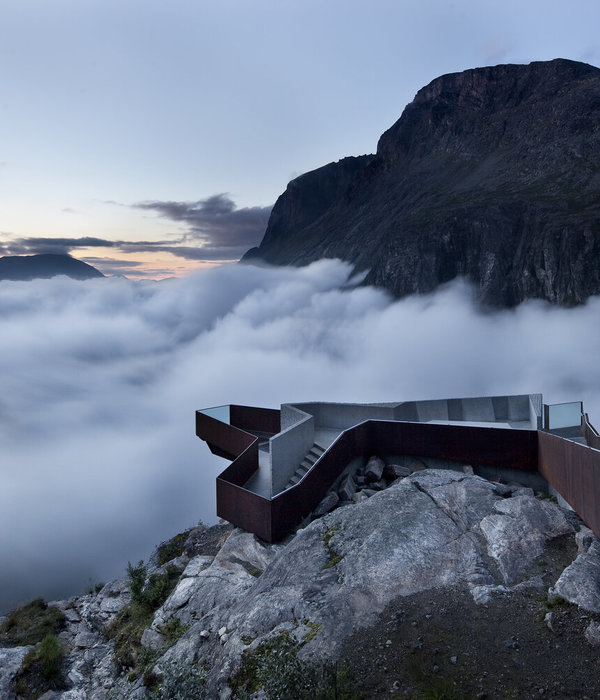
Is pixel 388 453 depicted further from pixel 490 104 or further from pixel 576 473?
pixel 490 104

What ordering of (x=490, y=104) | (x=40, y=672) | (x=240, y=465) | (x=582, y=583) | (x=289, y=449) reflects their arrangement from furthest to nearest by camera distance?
(x=490, y=104), (x=240, y=465), (x=289, y=449), (x=40, y=672), (x=582, y=583)

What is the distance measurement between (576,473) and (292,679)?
7.66 meters

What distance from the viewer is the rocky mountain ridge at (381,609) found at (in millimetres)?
7066

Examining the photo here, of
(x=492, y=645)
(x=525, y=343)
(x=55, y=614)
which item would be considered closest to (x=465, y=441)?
(x=492, y=645)

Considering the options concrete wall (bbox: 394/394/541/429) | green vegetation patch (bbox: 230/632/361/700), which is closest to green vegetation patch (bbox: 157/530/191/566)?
concrete wall (bbox: 394/394/541/429)

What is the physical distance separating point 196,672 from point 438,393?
174 m

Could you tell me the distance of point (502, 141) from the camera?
149 meters

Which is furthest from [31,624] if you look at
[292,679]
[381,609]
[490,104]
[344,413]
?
[490,104]

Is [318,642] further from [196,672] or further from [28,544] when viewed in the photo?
[28,544]

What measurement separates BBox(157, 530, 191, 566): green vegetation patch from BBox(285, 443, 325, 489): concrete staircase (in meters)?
4.66

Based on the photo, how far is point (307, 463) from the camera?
18625 mm

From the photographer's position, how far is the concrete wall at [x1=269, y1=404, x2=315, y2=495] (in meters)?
17.0

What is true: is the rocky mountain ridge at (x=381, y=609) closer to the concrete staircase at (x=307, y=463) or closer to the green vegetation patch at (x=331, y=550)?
the green vegetation patch at (x=331, y=550)

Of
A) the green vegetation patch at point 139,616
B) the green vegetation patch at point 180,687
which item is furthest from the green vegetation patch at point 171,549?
the green vegetation patch at point 180,687
